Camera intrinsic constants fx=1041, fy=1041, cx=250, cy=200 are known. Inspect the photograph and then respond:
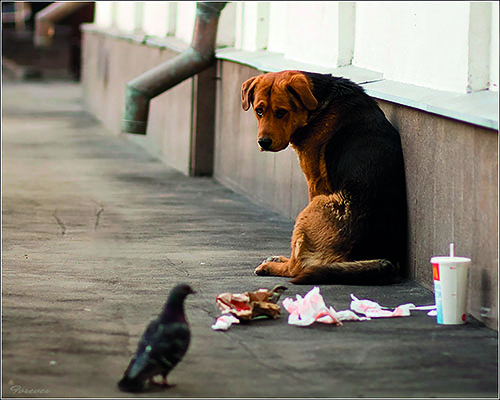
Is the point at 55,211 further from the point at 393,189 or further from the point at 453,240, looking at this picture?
the point at 453,240

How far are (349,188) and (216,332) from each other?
201cm

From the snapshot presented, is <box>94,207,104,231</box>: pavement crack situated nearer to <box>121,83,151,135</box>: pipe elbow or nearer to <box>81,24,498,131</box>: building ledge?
<box>81,24,498,131</box>: building ledge

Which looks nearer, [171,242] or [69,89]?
[171,242]

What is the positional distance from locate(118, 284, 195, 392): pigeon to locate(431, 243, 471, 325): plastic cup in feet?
6.28

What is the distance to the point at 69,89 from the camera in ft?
110

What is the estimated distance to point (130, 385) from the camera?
5.02 metres

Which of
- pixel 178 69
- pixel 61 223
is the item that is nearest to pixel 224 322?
pixel 61 223

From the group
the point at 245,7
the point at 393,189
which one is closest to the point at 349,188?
the point at 393,189

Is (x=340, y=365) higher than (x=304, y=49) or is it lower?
lower

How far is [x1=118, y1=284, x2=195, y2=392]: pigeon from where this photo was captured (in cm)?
496

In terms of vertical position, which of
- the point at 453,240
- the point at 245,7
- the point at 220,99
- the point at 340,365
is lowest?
the point at 340,365

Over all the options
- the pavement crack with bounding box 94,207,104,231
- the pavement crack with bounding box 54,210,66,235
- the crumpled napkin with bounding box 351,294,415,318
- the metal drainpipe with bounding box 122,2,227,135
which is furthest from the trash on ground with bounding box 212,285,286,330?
the metal drainpipe with bounding box 122,2,227,135

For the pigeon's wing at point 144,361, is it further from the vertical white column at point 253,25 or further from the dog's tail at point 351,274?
the vertical white column at point 253,25

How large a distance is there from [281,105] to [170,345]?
130 inches
